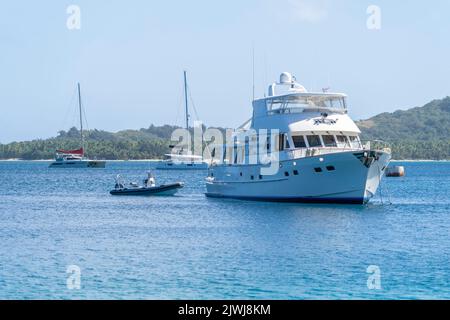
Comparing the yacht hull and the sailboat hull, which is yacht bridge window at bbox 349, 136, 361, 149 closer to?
the yacht hull

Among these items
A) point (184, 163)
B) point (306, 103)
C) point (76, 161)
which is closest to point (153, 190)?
point (306, 103)

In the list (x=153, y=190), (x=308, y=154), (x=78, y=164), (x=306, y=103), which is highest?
(x=306, y=103)

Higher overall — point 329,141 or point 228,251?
point 329,141

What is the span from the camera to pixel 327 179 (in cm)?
4491

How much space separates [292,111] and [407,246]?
643 inches

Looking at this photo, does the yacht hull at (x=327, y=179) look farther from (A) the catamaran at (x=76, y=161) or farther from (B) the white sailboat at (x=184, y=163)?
(A) the catamaran at (x=76, y=161)

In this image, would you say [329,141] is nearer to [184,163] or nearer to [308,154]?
[308,154]

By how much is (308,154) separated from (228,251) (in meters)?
14.9

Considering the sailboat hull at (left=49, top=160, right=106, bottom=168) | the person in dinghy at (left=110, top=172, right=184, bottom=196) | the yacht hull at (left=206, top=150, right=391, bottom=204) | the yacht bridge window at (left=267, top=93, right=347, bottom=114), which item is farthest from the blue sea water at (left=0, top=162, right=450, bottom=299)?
the sailboat hull at (left=49, top=160, right=106, bottom=168)

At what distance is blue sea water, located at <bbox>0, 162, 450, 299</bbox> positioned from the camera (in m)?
23.9

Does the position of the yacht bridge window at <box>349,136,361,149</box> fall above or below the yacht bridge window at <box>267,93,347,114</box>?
below

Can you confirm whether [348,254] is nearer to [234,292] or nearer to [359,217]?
[234,292]

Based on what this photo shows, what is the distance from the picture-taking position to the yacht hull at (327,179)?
43.6 meters
